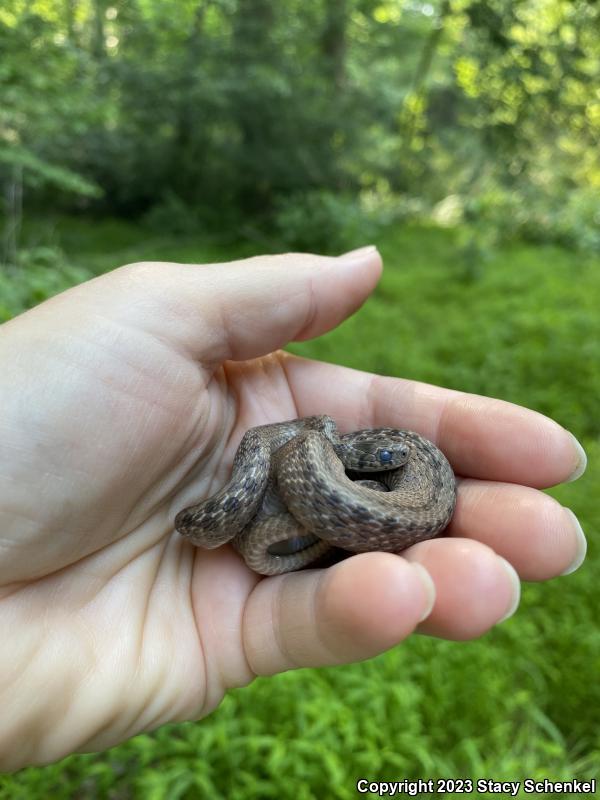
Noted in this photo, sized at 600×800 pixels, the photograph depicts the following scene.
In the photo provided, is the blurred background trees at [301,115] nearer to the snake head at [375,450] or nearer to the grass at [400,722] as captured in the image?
the grass at [400,722]

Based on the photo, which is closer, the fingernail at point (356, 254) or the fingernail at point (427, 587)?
the fingernail at point (427, 587)

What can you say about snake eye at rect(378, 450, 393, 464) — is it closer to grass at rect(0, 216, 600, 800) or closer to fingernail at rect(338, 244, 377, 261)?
fingernail at rect(338, 244, 377, 261)

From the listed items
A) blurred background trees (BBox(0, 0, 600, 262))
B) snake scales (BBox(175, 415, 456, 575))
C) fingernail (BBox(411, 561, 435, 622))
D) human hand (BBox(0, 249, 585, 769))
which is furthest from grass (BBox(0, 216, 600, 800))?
blurred background trees (BBox(0, 0, 600, 262))

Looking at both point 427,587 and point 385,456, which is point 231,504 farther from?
point 427,587

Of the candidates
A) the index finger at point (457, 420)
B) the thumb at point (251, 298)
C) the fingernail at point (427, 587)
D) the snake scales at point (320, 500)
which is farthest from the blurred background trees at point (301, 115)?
the fingernail at point (427, 587)

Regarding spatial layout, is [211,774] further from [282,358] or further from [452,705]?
[282,358]

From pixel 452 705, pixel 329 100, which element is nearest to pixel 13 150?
pixel 452 705

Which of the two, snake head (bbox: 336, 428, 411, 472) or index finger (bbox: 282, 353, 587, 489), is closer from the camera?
index finger (bbox: 282, 353, 587, 489)
